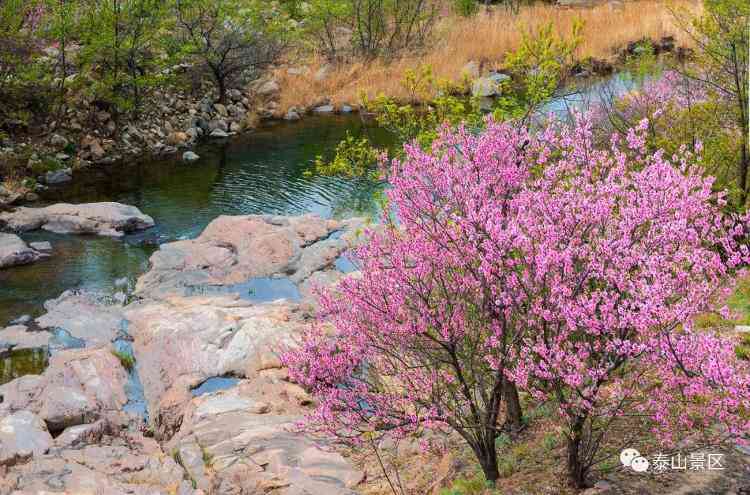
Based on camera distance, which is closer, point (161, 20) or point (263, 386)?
point (263, 386)

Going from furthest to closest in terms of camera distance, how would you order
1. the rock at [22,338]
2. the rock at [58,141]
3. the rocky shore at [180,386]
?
the rock at [58,141]
the rock at [22,338]
the rocky shore at [180,386]

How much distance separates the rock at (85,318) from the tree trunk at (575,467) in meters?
7.98

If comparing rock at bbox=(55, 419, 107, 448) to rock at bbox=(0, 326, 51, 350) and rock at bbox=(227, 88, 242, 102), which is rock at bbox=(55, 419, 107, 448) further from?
rock at bbox=(227, 88, 242, 102)

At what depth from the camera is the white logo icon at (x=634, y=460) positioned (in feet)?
17.3

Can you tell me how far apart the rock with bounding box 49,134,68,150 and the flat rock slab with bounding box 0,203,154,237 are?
4.78 meters

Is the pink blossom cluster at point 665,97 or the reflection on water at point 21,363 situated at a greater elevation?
the pink blossom cluster at point 665,97

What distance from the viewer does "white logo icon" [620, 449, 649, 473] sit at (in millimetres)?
5273

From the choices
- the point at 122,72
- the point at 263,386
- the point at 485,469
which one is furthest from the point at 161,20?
the point at 485,469

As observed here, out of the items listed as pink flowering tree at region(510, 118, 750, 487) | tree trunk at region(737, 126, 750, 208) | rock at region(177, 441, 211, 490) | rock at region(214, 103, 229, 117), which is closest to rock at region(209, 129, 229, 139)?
rock at region(214, 103, 229, 117)

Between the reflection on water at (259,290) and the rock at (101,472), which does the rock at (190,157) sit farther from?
the rock at (101,472)

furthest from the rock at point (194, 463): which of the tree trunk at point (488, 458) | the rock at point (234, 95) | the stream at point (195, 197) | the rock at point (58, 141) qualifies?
the rock at point (234, 95)

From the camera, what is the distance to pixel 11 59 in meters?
18.7

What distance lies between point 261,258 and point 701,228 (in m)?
10.1

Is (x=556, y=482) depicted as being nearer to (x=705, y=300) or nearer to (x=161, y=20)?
(x=705, y=300)
